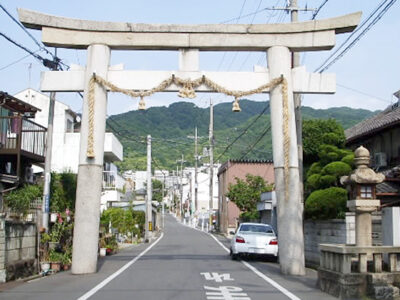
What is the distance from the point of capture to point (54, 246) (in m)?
17.9

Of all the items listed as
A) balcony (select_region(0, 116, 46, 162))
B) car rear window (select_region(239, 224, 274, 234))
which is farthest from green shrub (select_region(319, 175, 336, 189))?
balcony (select_region(0, 116, 46, 162))

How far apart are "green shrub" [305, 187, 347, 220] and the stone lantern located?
5620mm

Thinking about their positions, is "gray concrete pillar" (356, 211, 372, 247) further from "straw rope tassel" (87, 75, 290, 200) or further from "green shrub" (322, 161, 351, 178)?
"green shrub" (322, 161, 351, 178)

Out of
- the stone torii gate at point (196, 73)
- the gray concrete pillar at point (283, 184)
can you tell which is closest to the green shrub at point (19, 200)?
the stone torii gate at point (196, 73)

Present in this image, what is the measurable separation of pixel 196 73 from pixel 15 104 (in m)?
10.9

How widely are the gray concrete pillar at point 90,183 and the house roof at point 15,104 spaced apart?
689cm

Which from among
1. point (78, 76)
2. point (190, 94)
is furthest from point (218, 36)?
point (78, 76)

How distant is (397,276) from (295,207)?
5592mm

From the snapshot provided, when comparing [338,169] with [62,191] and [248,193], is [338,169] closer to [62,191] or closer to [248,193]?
[62,191]

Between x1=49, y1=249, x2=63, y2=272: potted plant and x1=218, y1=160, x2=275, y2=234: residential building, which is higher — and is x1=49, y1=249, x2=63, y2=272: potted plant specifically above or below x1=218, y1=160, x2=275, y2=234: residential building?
below

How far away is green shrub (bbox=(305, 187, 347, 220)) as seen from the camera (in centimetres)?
1777

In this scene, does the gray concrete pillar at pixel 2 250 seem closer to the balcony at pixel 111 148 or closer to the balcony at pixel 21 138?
the balcony at pixel 21 138

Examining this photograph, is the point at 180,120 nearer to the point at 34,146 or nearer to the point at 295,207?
the point at 34,146

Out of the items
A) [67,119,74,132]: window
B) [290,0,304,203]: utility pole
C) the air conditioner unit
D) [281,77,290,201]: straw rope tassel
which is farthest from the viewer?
[67,119,74,132]: window
